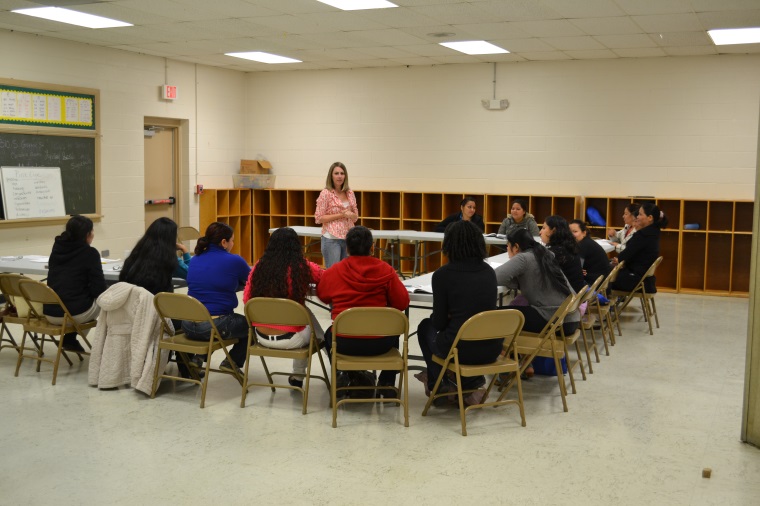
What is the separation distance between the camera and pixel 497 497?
143 inches

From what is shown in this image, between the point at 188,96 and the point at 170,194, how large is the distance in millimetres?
1339

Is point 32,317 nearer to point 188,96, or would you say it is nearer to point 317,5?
point 317,5

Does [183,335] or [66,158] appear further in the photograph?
[66,158]

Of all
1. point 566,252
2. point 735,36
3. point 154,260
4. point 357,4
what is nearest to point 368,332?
point 154,260

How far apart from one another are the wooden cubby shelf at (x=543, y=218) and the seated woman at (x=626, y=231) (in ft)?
3.81

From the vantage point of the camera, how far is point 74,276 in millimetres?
5406

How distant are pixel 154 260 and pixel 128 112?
519 centimetres

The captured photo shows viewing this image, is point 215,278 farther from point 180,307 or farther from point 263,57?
point 263,57

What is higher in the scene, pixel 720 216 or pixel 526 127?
pixel 526 127

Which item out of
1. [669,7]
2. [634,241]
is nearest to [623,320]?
[634,241]

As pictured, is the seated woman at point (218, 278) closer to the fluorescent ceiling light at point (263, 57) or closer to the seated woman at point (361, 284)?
the seated woman at point (361, 284)

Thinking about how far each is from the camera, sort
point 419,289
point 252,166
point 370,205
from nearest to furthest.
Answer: point 419,289 → point 370,205 → point 252,166

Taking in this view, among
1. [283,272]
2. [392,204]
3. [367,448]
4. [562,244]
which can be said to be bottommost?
[367,448]

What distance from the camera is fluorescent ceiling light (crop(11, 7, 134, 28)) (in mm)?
7297
